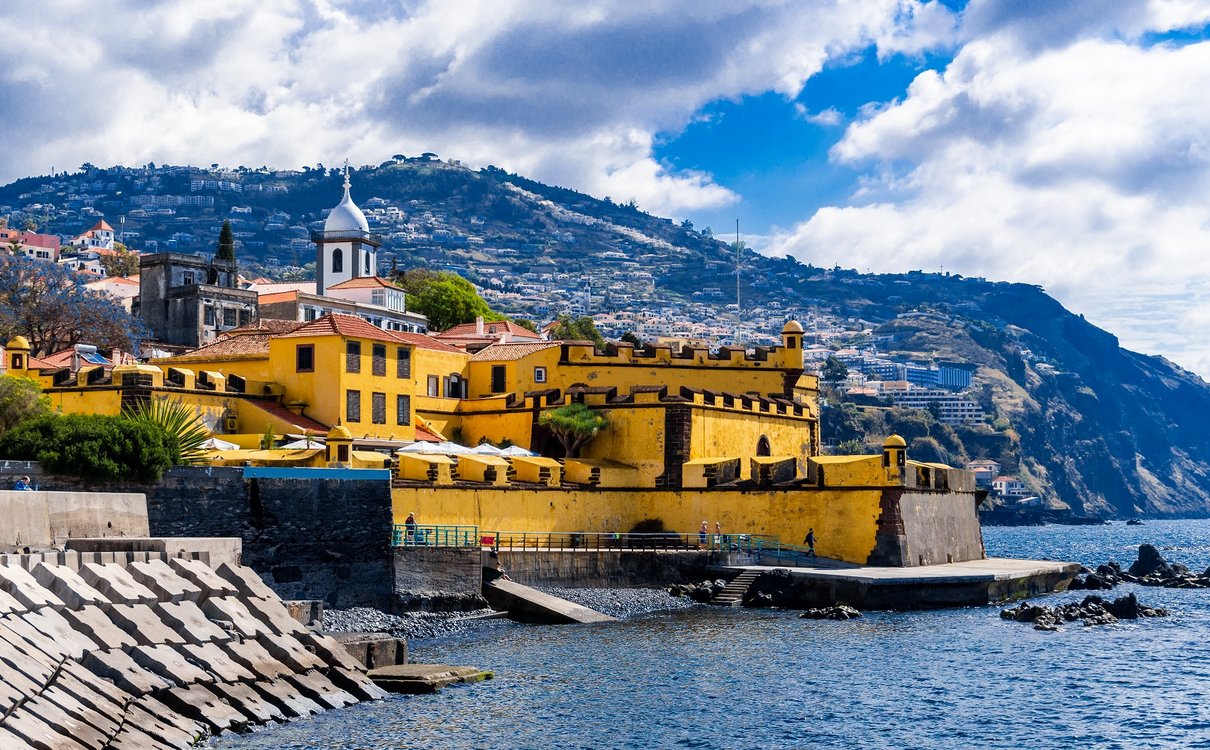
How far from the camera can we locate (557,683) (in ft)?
102

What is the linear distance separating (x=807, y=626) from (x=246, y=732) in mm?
19410

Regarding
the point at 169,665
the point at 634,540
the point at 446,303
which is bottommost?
the point at 169,665

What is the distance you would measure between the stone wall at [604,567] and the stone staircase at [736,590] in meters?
1.48

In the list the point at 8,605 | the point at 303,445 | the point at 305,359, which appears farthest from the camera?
the point at 305,359

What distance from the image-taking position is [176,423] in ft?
137

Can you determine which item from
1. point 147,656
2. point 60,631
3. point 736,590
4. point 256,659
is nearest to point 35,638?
point 60,631

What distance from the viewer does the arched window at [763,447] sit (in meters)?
55.6

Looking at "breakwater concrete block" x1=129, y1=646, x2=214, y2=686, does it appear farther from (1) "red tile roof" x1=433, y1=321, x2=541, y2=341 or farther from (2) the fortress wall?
(1) "red tile roof" x1=433, y1=321, x2=541, y2=341

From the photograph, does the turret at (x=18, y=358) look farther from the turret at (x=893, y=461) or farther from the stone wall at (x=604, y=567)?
the turret at (x=893, y=461)

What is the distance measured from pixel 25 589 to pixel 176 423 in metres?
18.2

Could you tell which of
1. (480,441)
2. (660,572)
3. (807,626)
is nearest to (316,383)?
(480,441)

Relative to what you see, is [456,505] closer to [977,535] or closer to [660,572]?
[660,572]

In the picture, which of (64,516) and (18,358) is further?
(18,358)

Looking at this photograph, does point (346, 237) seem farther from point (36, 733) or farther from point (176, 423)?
point (36, 733)
